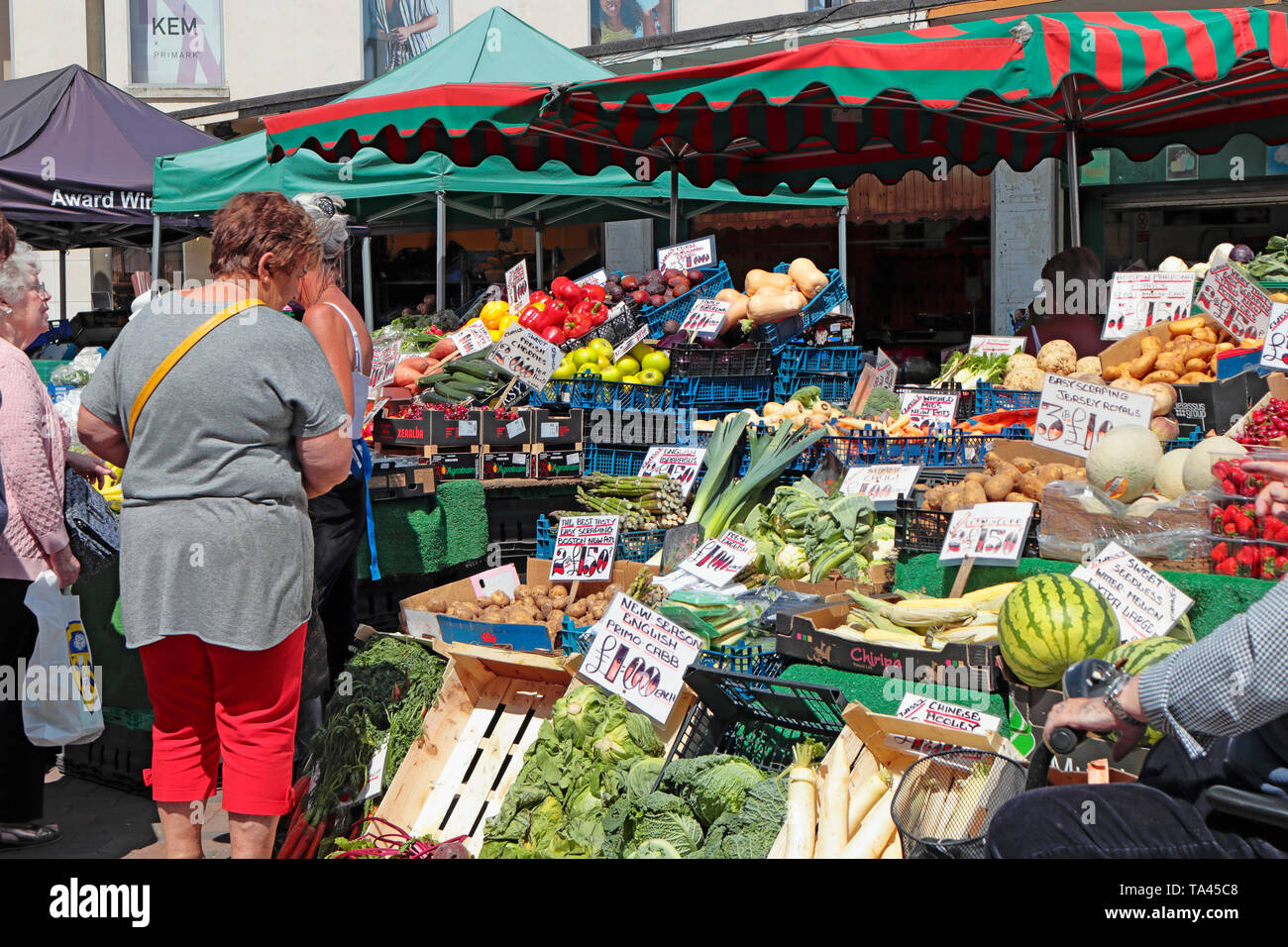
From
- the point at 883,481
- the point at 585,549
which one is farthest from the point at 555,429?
the point at 883,481

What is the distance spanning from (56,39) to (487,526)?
57.5ft

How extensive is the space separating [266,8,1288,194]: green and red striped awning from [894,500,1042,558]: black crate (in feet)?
6.04

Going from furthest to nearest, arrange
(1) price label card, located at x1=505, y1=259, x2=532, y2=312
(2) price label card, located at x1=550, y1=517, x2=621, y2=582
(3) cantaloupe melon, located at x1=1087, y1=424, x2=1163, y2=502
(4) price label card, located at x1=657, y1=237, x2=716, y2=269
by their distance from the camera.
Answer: (1) price label card, located at x1=505, y1=259, x2=532, y2=312 → (4) price label card, located at x1=657, y1=237, x2=716, y2=269 → (2) price label card, located at x1=550, y1=517, x2=621, y2=582 → (3) cantaloupe melon, located at x1=1087, y1=424, x2=1163, y2=502

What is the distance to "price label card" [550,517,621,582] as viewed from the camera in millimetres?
5336

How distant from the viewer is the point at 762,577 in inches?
194

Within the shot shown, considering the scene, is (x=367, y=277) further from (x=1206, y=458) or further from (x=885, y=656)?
(x=1206, y=458)

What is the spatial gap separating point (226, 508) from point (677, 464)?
313 cm

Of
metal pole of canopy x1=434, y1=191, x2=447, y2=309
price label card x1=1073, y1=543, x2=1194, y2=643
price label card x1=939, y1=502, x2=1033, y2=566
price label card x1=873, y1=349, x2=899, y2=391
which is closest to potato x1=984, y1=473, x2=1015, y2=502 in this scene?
price label card x1=939, y1=502, x2=1033, y2=566

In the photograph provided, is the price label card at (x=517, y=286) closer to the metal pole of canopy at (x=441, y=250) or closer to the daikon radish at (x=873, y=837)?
the metal pole of canopy at (x=441, y=250)

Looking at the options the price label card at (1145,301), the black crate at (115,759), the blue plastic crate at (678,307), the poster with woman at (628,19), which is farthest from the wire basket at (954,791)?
the poster with woman at (628,19)

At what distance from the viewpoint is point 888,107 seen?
6.76 metres

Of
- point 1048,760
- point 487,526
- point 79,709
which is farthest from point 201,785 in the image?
point 487,526

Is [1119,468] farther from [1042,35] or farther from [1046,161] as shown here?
[1046,161]

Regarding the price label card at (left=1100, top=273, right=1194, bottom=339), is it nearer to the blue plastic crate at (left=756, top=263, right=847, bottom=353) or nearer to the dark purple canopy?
the blue plastic crate at (left=756, top=263, right=847, bottom=353)
